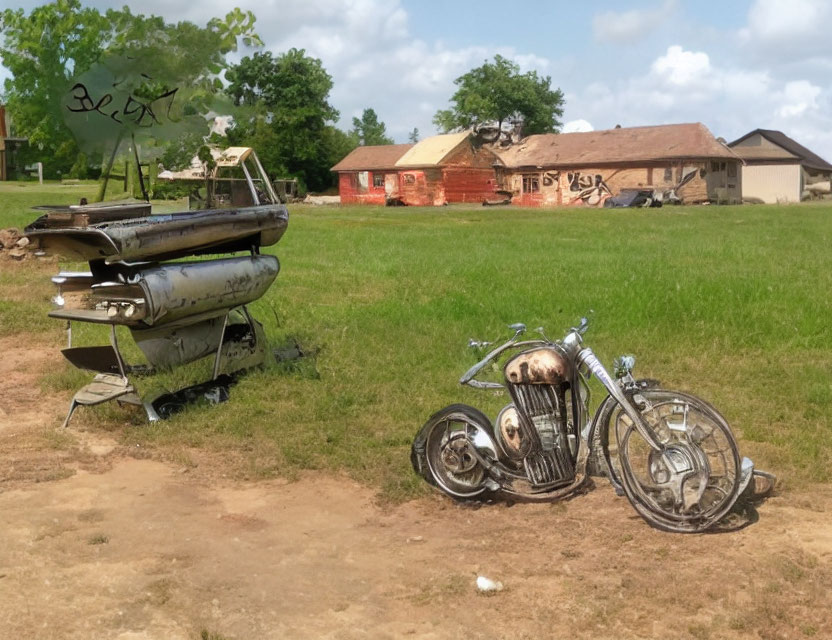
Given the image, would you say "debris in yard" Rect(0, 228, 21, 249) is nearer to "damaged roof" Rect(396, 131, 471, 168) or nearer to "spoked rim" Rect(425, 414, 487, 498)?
"spoked rim" Rect(425, 414, 487, 498)

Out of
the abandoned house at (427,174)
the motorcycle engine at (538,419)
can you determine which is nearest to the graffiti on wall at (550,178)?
the abandoned house at (427,174)

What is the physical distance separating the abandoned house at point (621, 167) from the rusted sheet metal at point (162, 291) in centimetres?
4006

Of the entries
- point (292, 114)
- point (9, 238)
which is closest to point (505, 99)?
point (292, 114)

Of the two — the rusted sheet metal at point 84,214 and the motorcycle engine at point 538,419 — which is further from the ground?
the rusted sheet metal at point 84,214

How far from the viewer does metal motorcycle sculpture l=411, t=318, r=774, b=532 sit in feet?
16.8

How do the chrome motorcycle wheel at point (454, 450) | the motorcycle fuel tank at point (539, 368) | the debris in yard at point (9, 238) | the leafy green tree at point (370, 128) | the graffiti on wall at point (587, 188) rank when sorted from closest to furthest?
1. the motorcycle fuel tank at point (539, 368)
2. the chrome motorcycle wheel at point (454, 450)
3. the debris in yard at point (9, 238)
4. the graffiti on wall at point (587, 188)
5. the leafy green tree at point (370, 128)

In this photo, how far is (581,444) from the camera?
18.4ft

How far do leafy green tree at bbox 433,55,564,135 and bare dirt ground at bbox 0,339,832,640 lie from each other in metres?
73.7

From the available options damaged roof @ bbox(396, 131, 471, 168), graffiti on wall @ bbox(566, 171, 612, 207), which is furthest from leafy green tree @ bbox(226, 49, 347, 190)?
graffiti on wall @ bbox(566, 171, 612, 207)

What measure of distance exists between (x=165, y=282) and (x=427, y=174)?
4695 centimetres

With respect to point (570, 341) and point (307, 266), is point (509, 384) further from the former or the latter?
point (307, 266)

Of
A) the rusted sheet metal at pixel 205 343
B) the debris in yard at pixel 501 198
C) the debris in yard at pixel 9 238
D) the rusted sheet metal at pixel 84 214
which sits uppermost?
the debris in yard at pixel 501 198

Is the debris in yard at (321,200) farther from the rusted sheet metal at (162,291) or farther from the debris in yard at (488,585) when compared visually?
the debris in yard at (488,585)

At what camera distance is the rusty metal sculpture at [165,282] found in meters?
7.21
